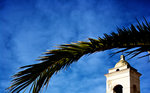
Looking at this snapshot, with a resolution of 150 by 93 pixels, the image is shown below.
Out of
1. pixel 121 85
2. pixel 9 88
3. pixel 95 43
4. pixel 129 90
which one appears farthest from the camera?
pixel 121 85

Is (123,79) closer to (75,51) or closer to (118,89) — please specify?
(118,89)

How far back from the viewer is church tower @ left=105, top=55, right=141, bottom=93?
46.0 ft

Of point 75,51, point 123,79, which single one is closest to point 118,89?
point 123,79

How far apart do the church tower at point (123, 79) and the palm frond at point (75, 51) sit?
12049 millimetres

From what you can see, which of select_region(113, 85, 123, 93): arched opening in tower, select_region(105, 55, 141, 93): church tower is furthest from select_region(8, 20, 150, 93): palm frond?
select_region(113, 85, 123, 93): arched opening in tower

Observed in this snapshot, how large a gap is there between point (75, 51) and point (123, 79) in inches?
497

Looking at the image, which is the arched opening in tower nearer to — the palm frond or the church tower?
the church tower

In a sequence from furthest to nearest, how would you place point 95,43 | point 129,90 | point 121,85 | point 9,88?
point 121,85
point 129,90
point 95,43
point 9,88

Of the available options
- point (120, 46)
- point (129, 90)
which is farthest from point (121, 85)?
point (120, 46)

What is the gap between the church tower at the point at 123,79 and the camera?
552 inches

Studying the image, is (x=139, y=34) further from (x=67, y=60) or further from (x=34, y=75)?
(x=34, y=75)

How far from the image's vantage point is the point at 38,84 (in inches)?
103

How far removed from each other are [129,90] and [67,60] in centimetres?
1214

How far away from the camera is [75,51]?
251 centimetres
